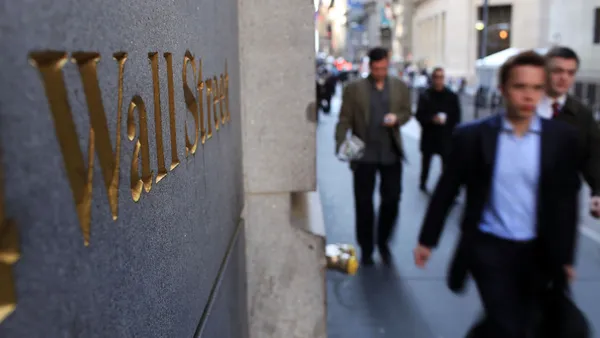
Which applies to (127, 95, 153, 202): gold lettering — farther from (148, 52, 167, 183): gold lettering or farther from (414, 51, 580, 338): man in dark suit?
(414, 51, 580, 338): man in dark suit

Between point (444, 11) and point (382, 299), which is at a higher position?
point (444, 11)

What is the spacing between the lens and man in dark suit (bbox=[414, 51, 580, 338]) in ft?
11.1

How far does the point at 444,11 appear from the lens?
5838 cm

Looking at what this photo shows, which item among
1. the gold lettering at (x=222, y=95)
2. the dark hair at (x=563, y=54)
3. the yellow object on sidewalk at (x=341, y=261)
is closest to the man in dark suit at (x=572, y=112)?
the dark hair at (x=563, y=54)

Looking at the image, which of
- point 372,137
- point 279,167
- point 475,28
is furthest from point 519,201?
point 475,28

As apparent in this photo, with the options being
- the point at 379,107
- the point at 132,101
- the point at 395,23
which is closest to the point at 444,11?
the point at 395,23

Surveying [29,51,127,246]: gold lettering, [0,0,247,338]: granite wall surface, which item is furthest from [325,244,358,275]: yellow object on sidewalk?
[29,51,127,246]: gold lettering

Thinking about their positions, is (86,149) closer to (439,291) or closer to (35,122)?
(35,122)

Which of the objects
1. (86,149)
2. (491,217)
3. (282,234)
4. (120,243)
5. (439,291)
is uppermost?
(86,149)

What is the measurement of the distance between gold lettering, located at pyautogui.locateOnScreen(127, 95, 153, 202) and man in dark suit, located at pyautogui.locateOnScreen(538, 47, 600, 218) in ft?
10.2

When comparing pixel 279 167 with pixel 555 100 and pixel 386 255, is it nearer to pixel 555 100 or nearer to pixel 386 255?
pixel 555 100

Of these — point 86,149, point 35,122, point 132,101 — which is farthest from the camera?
point 132,101

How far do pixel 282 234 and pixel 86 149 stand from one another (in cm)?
324

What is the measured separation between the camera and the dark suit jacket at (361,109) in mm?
6695
